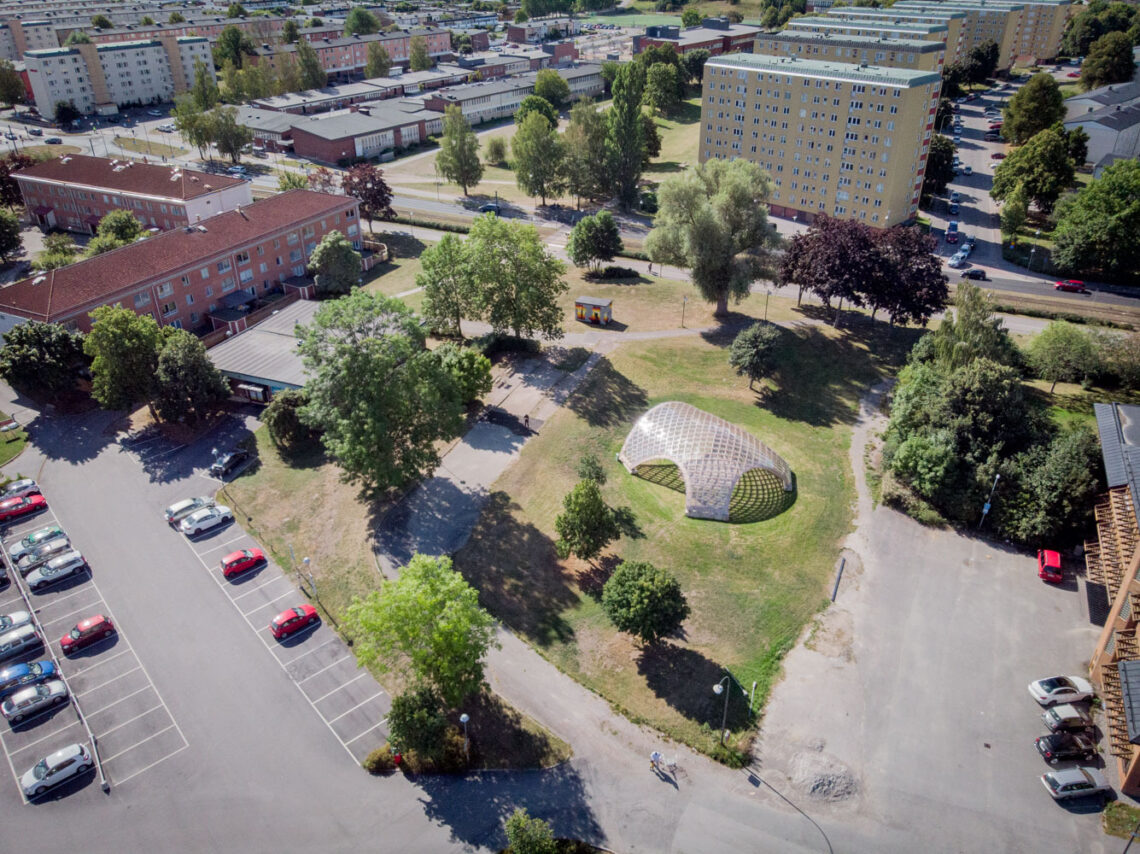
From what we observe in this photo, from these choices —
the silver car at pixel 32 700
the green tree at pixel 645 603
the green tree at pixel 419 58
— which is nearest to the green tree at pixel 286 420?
the silver car at pixel 32 700

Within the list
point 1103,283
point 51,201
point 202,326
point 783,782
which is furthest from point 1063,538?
point 51,201

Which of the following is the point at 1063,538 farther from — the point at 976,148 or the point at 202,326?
the point at 976,148

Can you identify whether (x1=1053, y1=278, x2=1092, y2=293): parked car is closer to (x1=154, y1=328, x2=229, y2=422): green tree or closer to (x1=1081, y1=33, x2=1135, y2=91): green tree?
(x1=154, y1=328, x2=229, y2=422): green tree

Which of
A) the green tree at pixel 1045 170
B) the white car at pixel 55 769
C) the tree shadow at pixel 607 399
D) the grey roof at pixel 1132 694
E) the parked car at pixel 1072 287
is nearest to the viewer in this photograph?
the grey roof at pixel 1132 694

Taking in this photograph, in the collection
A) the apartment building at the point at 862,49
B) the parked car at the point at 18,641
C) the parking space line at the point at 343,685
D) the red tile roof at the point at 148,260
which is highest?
the apartment building at the point at 862,49

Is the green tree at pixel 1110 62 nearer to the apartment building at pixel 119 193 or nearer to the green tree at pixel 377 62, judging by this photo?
the green tree at pixel 377 62

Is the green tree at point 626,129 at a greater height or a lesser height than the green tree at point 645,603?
greater

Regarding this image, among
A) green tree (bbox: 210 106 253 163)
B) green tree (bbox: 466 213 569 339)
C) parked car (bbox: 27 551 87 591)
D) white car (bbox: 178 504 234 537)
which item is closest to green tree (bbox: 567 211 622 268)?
green tree (bbox: 466 213 569 339)
